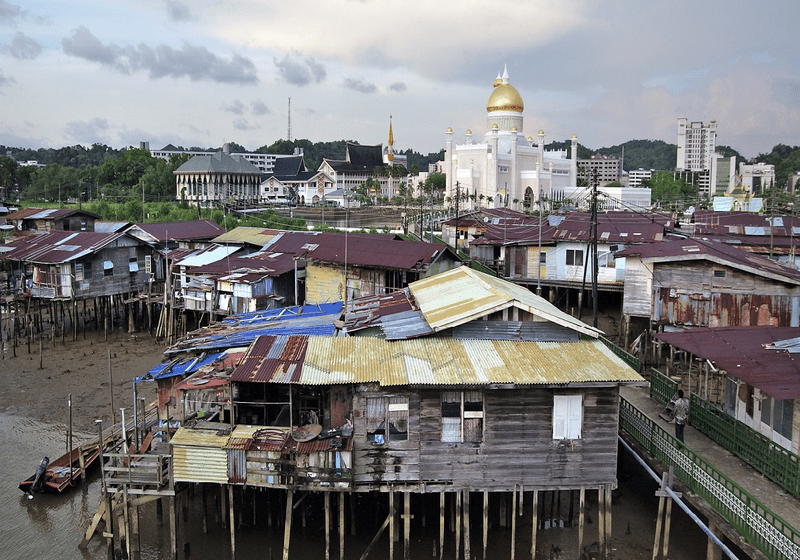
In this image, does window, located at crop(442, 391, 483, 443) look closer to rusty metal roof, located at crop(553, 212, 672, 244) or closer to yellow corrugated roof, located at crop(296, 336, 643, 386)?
yellow corrugated roof, located at crop(296, 336, 643, 386)

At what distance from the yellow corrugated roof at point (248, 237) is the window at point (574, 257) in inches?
693

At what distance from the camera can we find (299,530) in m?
16.5

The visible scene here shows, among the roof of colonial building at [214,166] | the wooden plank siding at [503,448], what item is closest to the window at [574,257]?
the wooden plank siding at [503,448]

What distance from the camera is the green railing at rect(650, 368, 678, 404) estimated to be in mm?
19406

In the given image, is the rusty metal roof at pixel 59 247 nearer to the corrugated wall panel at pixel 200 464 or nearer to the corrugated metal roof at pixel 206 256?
the corrugated metal roof at pixel 206 256

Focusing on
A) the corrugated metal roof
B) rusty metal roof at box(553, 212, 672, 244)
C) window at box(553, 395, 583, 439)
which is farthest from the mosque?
window at box(553, 395, 583, 439)

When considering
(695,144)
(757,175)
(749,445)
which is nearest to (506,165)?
(749,445)

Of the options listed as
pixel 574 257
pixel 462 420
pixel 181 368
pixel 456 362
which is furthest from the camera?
pixel 574 257

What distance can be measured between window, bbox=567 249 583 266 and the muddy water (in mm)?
17143

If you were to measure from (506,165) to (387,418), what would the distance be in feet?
222

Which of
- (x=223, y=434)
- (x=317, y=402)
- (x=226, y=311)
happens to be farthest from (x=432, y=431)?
(x=226, y=311)

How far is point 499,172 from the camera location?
77688mm

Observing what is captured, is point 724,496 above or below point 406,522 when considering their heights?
above

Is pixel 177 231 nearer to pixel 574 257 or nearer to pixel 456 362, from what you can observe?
pixel 574 257
